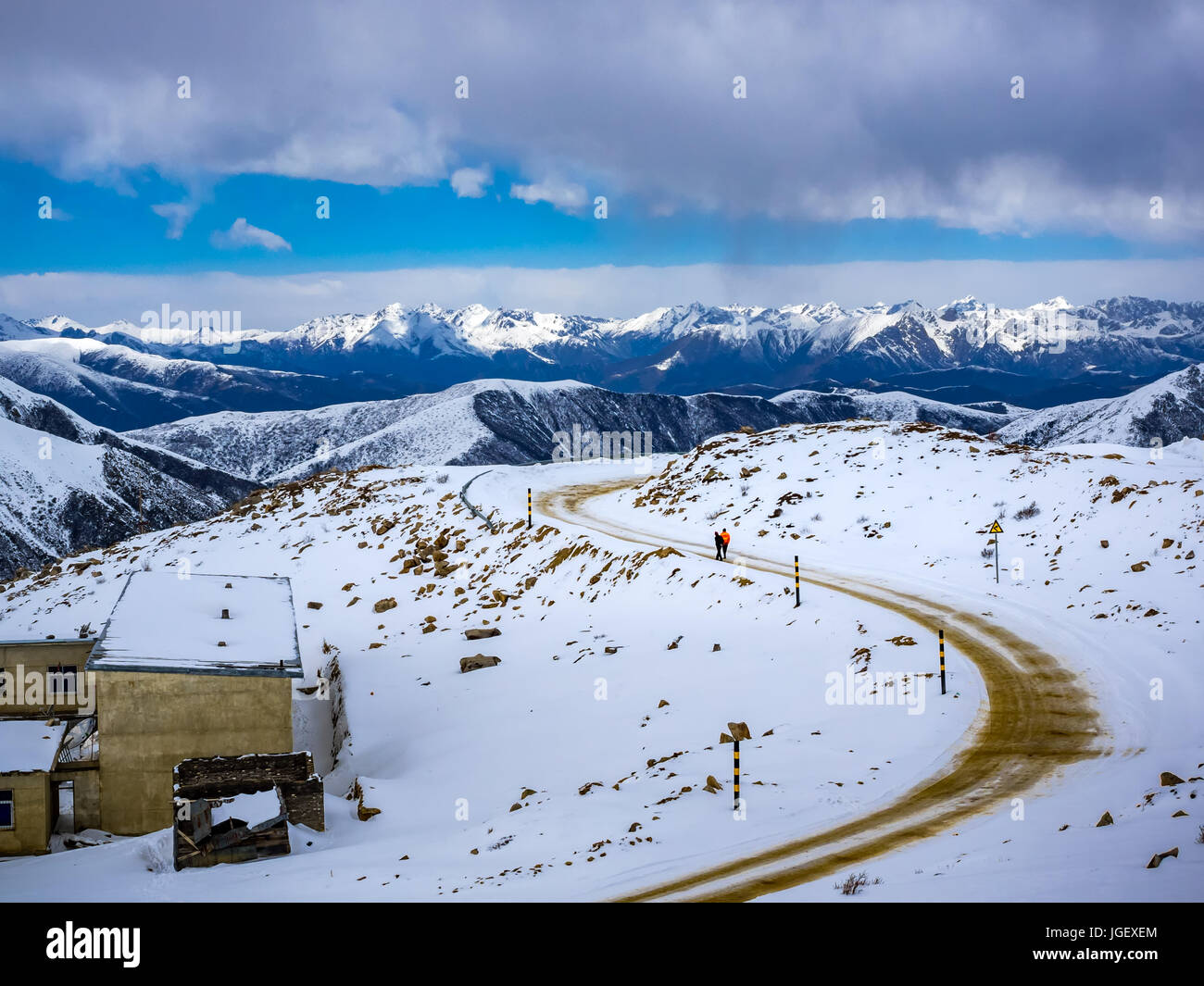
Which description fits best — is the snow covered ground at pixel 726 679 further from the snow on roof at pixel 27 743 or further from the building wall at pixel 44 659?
the building wall at pixel 44 659

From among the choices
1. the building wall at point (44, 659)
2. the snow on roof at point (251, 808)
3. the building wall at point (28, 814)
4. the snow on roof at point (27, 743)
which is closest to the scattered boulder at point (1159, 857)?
the snow on roof at point (251, 808)

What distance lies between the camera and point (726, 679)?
64.4ft

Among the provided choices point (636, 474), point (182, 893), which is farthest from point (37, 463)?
point (182, 893)

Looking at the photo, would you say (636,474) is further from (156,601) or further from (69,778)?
(69,778)

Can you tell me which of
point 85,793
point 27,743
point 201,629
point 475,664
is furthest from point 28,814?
point 475,664

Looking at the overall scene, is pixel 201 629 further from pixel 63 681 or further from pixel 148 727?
pixel 63 681

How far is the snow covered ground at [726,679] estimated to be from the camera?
36.8 feet

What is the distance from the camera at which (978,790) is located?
1219 centimetres

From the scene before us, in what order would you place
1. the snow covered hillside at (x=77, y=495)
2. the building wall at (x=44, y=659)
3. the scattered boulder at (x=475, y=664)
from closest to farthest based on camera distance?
the scattered boulder at (x=475, y=664) < the building wall at (x=44, y=659) < the snow covered hillside at (x=77, y=495)

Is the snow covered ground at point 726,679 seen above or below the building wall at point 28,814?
above

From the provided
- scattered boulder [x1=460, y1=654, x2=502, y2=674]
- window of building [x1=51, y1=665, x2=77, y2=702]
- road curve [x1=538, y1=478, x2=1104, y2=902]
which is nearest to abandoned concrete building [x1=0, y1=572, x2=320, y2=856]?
scattered boulder [x1=460, y1=654, x2=502, y2=674]

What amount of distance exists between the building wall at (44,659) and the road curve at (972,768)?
28177 millimetres

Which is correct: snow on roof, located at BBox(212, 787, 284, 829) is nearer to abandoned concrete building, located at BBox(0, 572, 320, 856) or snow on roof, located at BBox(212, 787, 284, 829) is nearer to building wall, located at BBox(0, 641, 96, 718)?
abandoned concrete building, located at BBox(0, 572, 320, 856)

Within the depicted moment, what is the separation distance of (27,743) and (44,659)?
198 inches
